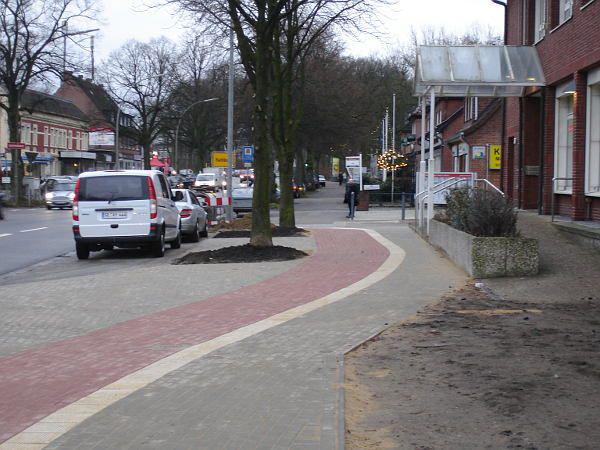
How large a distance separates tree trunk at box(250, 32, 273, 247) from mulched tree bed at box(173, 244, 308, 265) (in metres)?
0.37

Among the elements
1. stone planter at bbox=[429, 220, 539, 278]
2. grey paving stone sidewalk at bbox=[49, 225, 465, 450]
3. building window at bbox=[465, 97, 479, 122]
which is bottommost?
grey paving stone sidewalk at bbox=[49, 225, 465, 450]

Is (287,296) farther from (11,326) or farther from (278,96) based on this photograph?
(278,96)

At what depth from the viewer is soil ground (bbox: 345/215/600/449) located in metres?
5.29

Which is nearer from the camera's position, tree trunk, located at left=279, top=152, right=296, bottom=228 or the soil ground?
the soil ground

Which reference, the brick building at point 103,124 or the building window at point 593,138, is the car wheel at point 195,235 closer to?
the building window at point 593,138

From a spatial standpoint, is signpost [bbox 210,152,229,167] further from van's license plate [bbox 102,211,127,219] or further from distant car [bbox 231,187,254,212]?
van's license plate [bbox 102,211,127,219]

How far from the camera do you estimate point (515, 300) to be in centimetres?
1045

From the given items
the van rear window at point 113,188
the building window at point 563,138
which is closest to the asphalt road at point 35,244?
the van rear window at point 113,188

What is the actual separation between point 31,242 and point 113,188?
19.6 ft

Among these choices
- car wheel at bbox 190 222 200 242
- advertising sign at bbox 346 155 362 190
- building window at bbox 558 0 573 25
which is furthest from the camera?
advertising sign at bbox 346 155 362 190

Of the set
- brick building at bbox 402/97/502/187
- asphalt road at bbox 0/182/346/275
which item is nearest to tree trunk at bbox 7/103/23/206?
asphalt road at bbox 0/182/346/275

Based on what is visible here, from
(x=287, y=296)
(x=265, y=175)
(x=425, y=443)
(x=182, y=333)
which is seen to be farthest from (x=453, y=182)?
(x=425, y=443)

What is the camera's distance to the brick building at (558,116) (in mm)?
17172

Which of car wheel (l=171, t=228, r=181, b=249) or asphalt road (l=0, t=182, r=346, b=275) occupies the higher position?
car wheel (l=171, t=228, r=181, b=249)
